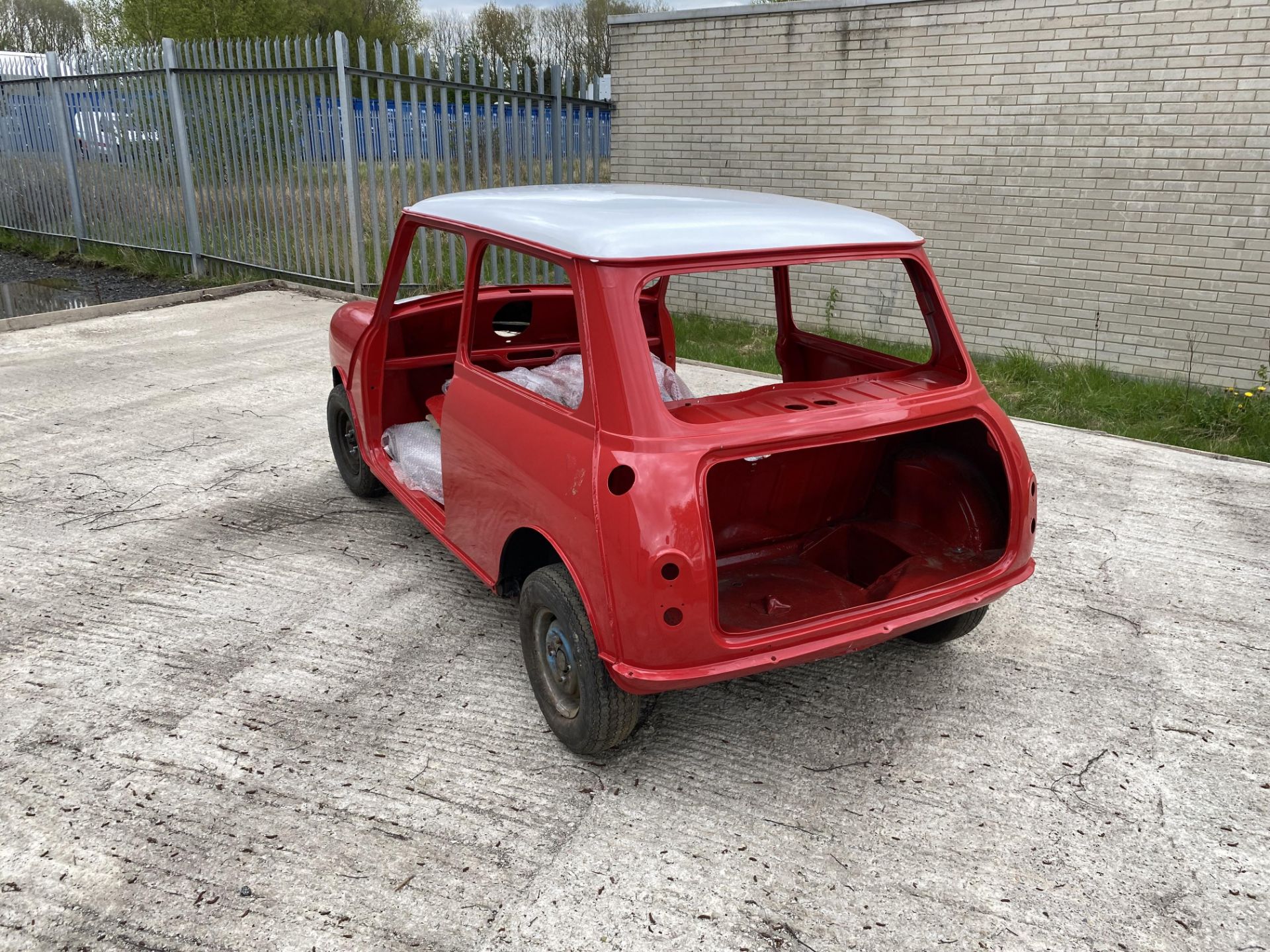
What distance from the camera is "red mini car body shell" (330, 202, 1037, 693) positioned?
2.48 meters

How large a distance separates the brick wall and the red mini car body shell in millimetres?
5464

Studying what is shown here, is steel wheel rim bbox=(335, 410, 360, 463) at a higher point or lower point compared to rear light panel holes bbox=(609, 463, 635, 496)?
lower

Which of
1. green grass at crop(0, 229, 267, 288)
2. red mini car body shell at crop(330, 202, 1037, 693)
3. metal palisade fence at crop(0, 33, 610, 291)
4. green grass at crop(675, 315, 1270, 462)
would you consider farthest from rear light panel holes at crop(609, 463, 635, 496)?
green grass at crop(0, 229, 267, 288)

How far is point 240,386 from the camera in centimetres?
679

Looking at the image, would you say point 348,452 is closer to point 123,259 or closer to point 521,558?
point 521,558

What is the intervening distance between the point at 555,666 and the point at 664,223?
57.3 inches

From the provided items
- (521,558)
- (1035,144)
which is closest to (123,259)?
(1035,144)

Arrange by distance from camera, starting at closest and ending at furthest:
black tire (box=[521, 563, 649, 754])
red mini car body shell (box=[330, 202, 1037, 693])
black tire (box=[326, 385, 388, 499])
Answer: red mini car body shell (box=[330, 202, 1037, 693])
black tire (box=[521, 563, 649, 754])
black tire (box=[326, 385, 388, 499])

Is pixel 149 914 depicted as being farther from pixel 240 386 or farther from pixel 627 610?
pixel 240 386

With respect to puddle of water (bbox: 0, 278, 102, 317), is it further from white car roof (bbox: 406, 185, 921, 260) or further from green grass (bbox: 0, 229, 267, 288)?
white car roof (bbox: 406, 185, 921, 260)

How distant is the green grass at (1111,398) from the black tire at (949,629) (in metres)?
3.62

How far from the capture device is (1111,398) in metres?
7.02

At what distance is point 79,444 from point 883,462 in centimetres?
476

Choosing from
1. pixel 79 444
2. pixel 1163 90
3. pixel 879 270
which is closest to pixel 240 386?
pixel 79 444
